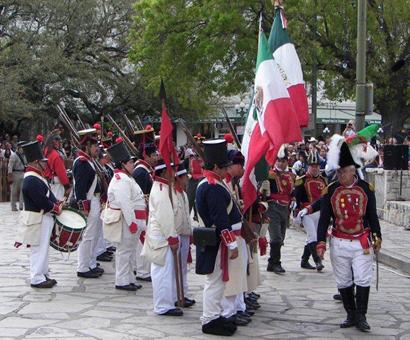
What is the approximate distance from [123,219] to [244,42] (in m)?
18.6

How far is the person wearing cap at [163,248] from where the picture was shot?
816 cm

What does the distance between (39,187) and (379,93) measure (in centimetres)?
2222

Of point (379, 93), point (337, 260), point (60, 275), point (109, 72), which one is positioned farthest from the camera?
point (109, 72)

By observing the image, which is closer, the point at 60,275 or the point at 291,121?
the point at 291,121

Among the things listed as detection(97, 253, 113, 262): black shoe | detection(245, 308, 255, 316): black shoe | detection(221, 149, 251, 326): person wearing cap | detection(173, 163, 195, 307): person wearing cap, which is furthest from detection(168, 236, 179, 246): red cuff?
detection(97, 253, 113, 262): black shoe

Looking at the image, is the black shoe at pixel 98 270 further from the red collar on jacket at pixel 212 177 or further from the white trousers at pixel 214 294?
the red collar on jacket at pixel 212 177

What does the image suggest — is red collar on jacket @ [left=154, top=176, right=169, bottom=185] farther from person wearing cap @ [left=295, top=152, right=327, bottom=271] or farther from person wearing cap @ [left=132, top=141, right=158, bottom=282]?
person wearing cap @ [left=295, top=152, right=327, bottom=271]

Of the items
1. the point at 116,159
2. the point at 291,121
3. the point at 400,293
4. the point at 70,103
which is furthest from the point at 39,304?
the point at 70,103

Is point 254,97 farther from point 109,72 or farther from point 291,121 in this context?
point 109,72

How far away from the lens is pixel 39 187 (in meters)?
9.45

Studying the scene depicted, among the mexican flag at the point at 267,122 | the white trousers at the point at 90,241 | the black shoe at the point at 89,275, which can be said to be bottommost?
the black shoe at the point at 89,275

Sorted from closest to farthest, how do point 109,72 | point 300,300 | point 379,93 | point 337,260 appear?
1. point 337,260
2. point 300,300
3. point 379,93
4. point 109,72

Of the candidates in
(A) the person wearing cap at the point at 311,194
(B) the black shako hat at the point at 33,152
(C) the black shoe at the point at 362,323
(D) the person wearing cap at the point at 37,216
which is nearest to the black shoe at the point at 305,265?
(A) the person wearing cap at the point at 311,194

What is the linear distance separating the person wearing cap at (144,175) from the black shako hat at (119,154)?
723 millimetres
